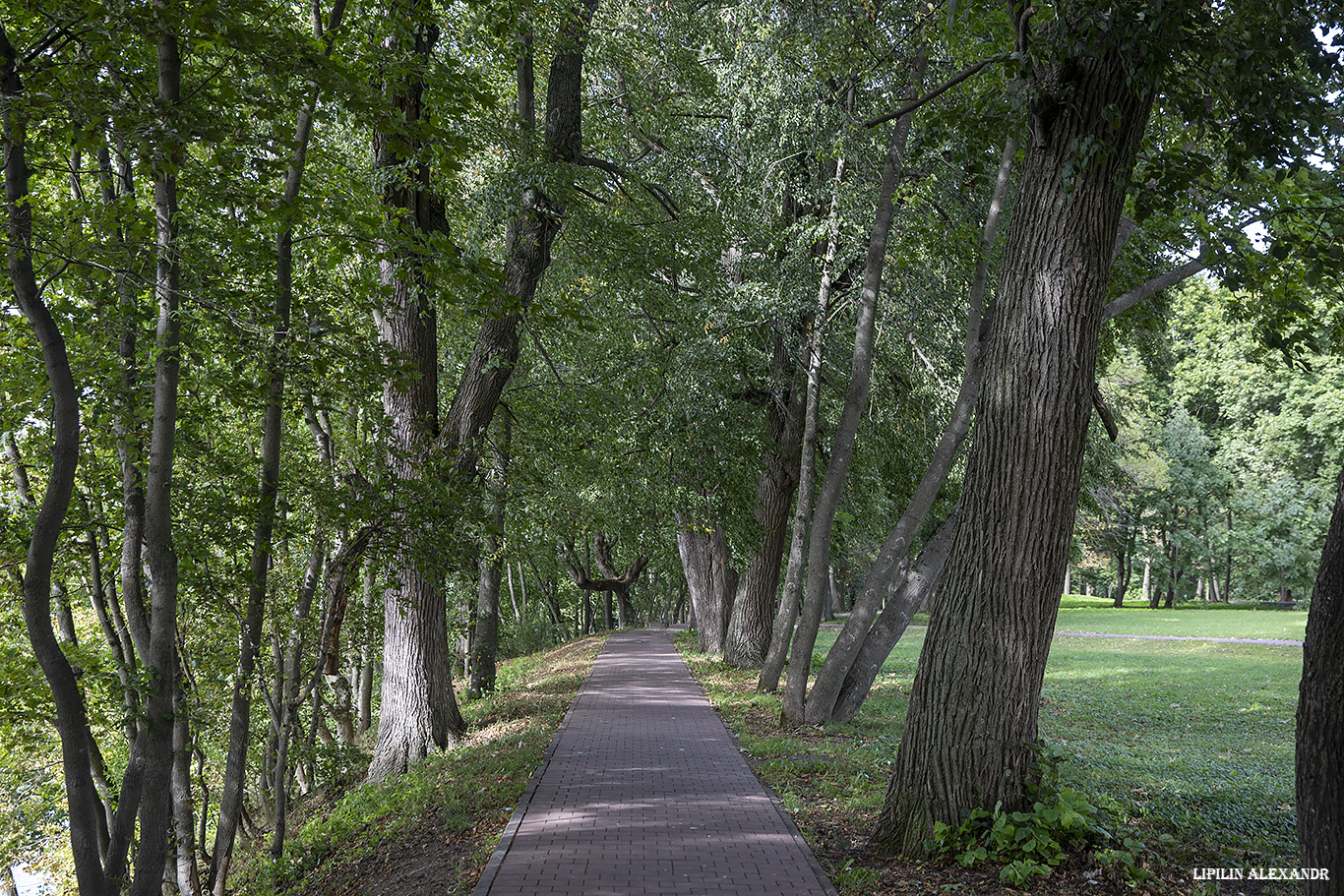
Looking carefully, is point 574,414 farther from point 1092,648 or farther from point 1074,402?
point 1092,648

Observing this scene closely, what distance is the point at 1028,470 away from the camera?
5.50m

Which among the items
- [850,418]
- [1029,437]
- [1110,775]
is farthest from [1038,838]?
[850,418]

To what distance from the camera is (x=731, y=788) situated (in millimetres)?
8227

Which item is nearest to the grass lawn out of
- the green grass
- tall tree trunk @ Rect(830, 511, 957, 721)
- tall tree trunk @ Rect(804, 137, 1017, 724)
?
the green grass

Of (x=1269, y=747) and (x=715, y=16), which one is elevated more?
(x=715, y=16)

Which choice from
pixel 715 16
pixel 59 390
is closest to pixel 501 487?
pixel 59 390

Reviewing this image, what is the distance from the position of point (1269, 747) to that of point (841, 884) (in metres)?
7.34

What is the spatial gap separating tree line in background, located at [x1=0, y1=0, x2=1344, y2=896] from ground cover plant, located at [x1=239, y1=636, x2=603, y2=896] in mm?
575

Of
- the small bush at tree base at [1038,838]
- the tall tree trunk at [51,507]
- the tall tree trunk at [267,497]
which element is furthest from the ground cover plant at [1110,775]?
the tall tree trunk at [267,497]

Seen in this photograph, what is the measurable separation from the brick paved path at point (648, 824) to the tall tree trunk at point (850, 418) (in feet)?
4.44

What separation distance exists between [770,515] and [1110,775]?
9009 millimetres

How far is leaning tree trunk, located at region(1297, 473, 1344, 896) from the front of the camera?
3.62 metres

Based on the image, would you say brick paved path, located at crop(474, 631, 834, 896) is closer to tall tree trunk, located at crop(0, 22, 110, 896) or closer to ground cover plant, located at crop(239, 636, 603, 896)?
ground cover plant, located at crop(239, 636, 603, 896)

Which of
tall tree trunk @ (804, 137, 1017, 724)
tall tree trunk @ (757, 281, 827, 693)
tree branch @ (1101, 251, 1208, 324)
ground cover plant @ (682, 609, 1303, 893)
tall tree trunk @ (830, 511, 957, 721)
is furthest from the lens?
tall tree trunk @ (757, 281, 827, 693)
